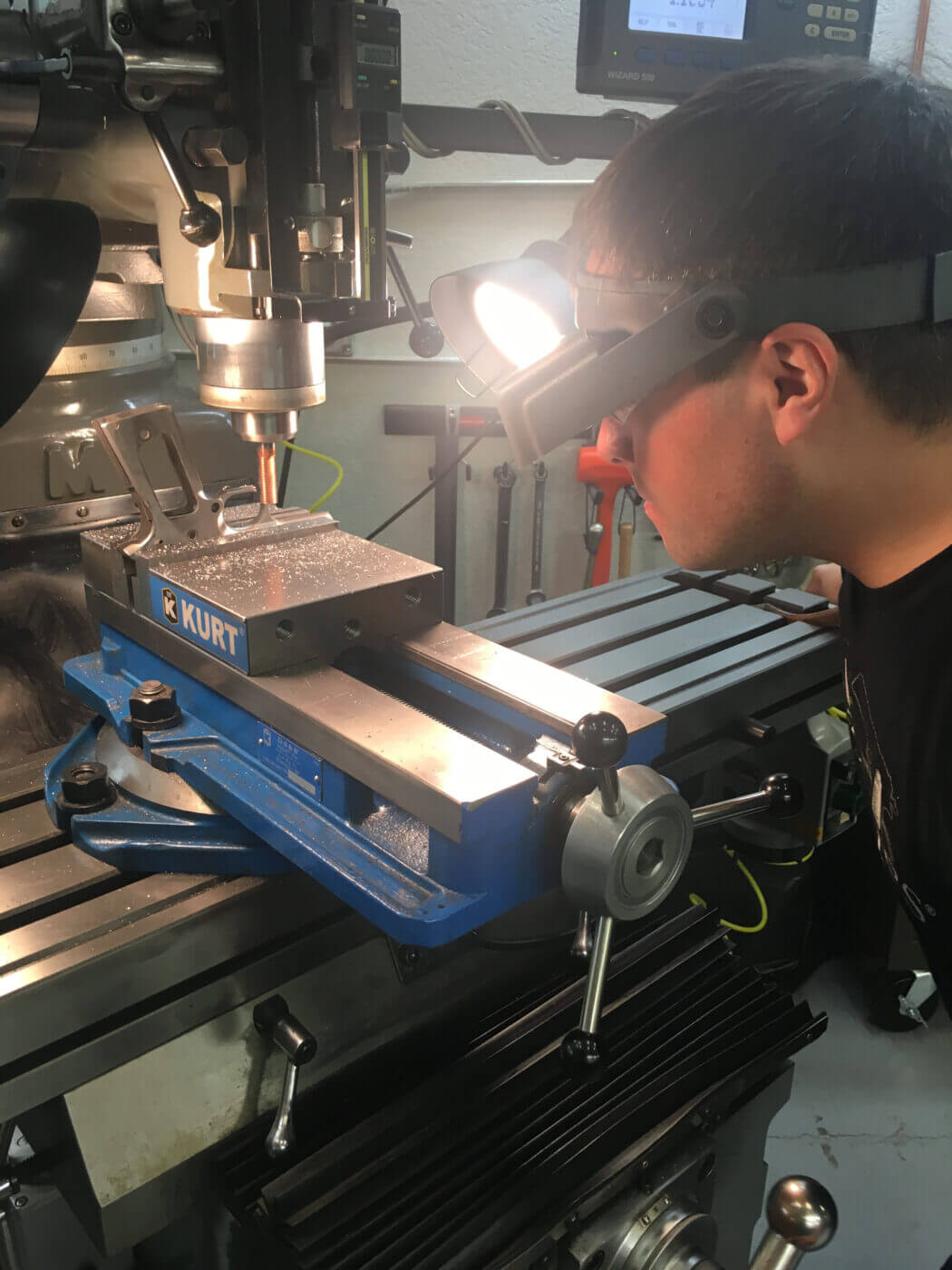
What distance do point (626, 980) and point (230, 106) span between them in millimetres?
892

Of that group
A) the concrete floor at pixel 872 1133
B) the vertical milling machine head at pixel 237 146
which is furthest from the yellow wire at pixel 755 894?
the vertical milling machine head at pixel 237 146

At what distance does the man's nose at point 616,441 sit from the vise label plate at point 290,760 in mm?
359

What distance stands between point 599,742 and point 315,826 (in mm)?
254

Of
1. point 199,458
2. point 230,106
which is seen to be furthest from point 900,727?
point 199,458

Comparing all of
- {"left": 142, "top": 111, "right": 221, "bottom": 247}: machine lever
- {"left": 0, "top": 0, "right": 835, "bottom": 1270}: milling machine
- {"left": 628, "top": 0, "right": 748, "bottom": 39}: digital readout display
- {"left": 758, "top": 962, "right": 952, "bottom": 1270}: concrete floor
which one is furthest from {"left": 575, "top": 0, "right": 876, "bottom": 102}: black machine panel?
{"left": 758, "top": 962, "right": 952, "bottom": 1270}: concrete floor

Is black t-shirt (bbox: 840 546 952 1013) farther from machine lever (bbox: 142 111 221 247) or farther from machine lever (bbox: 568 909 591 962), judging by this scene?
machine lever (bbox: 142 111 221 247)

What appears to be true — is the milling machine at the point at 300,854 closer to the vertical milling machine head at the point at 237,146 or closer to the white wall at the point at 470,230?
the vertical milling machine head at the point at 237,146

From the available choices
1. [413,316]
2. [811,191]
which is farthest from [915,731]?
[413,316]

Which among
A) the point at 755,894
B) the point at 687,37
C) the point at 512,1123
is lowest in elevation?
the point at 755,894

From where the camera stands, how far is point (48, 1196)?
891 mm

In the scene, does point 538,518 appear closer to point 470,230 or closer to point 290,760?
point 470,230

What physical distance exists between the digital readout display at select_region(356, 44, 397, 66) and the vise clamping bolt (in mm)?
577

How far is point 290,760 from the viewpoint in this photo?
82 cm

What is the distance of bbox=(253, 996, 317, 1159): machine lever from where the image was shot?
2.54ft
